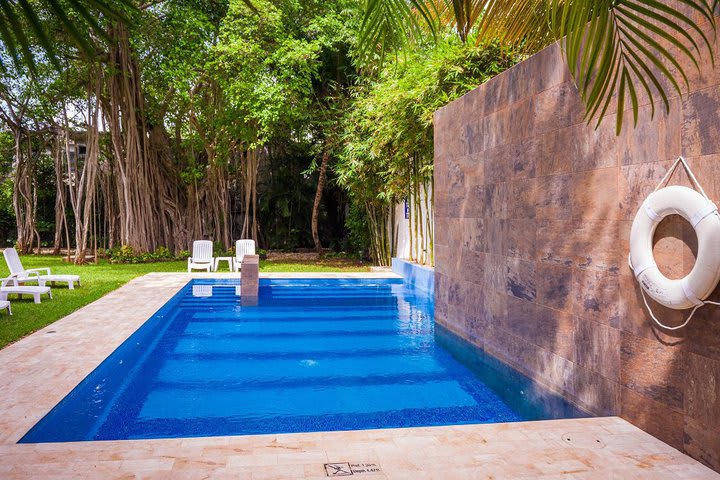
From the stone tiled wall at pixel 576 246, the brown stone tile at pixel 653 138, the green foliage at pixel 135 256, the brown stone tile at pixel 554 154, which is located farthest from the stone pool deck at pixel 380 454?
the green foliage at pixel 135 256

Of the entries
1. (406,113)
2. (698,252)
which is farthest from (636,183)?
(406,113)

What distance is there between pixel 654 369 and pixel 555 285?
1185 mm

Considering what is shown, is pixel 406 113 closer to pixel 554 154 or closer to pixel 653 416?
pixel 554 154

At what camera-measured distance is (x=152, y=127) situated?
14484 mm

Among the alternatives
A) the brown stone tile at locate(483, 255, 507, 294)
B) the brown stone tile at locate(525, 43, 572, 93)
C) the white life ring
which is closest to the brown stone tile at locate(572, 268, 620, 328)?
the white life ring

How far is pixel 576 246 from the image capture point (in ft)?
12.5

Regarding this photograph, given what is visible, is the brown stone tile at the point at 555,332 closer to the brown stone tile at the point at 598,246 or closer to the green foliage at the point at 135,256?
the brown stone tile at the point at 598,246

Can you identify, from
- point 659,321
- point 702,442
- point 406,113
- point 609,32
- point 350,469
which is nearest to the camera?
point 609,32

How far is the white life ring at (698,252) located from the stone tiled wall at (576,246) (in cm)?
6

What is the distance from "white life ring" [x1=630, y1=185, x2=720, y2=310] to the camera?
2.54 metres

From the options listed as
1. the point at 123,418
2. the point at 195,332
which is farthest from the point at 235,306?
the point at 123,418

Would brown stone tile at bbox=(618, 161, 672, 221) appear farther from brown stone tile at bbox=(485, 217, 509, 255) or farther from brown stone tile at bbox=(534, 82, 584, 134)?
brown stone tile at bbox=(485, 217, 509, 255)

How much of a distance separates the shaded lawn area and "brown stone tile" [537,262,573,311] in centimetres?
472

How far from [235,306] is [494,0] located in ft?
21.0
